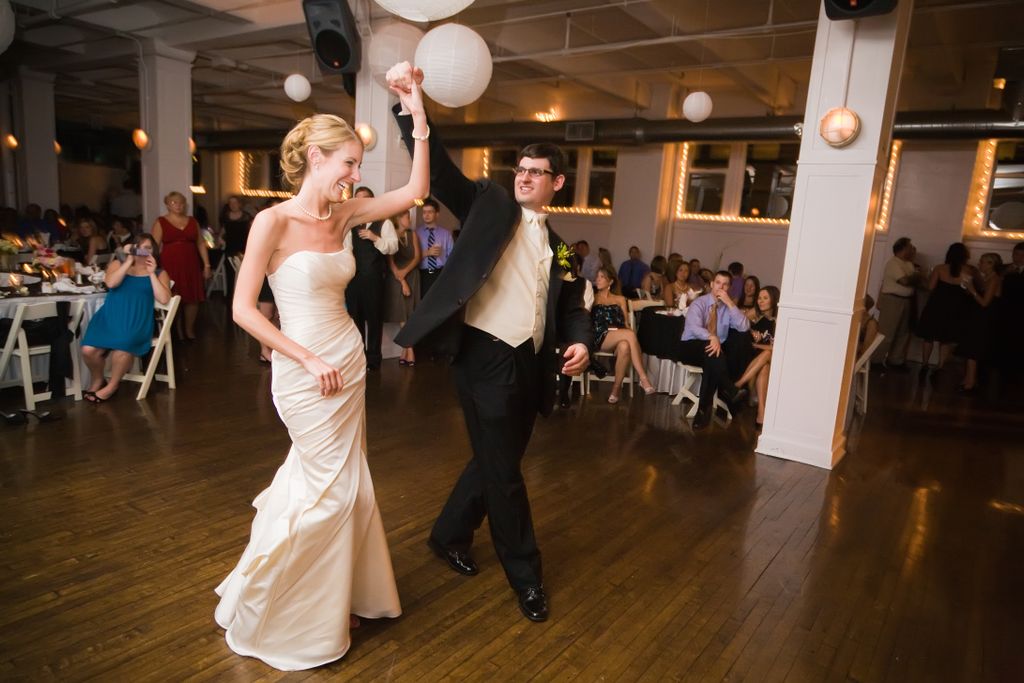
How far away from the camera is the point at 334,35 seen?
6059mm

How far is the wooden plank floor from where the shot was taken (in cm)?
221

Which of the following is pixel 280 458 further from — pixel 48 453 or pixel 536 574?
pixel 536 574

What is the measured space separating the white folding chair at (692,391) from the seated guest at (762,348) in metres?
0.22

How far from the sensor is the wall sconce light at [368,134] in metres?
6.38

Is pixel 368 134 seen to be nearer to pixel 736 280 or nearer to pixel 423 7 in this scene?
pixel 423 7

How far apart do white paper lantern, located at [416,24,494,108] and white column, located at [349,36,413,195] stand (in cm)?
224

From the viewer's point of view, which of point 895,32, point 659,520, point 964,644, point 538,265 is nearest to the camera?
point 538,265

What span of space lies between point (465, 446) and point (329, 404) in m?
2.31

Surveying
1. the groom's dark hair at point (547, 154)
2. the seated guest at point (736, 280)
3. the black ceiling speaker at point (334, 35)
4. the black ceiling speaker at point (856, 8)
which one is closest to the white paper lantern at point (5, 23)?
the black ceiling speaker at point (334, 35)

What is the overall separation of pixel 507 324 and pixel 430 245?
14.6ft

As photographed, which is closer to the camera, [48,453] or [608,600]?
[608,600]

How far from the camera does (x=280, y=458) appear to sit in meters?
3.84

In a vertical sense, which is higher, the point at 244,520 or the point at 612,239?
the point at 612,239

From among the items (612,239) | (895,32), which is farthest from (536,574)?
(612,239)
